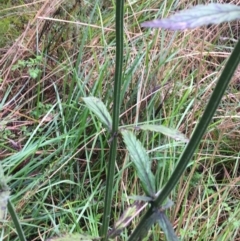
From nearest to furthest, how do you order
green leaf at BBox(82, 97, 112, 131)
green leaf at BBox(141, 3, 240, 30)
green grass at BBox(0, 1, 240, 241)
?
green leaf at BBox(141, 3, 240, 30), green leaf at BBox(82, 97, 112, 131), green grass at BBox(0, 1, 240, 241)

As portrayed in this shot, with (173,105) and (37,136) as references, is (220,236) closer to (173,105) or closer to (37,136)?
(173,105)

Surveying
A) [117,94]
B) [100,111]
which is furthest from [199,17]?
[100,111]

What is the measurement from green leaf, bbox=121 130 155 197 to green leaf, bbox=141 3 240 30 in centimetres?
28

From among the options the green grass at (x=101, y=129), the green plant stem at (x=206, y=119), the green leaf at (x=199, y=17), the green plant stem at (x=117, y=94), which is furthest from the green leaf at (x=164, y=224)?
the green grass at (x=101, y=129)

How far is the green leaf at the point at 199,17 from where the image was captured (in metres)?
0.35

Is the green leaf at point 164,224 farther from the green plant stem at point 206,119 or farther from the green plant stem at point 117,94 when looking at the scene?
the green plant stem at point 117,94

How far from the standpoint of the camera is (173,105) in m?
1.40

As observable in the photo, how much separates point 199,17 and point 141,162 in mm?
325

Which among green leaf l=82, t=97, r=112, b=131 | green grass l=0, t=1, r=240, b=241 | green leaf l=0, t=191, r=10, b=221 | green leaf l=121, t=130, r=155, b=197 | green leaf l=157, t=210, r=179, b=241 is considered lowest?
green grass l=0, t=1, r=240, b=241

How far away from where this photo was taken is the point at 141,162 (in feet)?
2.19

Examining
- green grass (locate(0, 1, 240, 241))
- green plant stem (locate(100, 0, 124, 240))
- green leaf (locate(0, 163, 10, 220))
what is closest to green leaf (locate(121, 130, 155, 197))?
green plant stem (locate(100, 0, 124, 240))

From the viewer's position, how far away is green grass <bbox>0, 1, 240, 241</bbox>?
119cm

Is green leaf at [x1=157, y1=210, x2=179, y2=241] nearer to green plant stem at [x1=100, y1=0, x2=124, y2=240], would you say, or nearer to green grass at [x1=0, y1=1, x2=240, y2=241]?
green plant stem at [x1=100, y1=0, x2=124, y2=240]

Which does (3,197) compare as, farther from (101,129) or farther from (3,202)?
(101,129)
